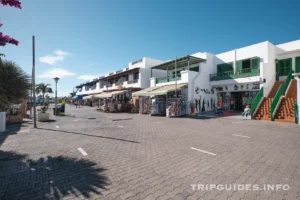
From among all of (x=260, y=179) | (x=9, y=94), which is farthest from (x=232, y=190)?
(x=9, y=94)

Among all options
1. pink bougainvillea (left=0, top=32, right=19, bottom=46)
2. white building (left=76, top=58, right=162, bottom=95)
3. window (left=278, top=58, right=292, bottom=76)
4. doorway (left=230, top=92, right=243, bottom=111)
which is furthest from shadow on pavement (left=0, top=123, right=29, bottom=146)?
window (left=278, top=58, right=292, bottom=76)

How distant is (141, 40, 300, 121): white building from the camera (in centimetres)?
1529

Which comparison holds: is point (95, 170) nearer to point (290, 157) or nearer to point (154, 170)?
point (154, 170)

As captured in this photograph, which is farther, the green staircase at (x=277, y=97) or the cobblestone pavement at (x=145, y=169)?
the green staircase at (x=277, y=97)

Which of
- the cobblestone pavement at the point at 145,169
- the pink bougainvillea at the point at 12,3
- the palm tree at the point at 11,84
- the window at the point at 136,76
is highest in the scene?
the window at the point at 136,76

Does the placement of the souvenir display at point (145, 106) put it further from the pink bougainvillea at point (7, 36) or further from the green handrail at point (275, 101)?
the pink bougainvillea at point (7, 36)

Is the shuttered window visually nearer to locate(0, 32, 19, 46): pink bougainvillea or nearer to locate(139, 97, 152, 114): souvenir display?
locate(139, 97, 152, 114): souvenir display

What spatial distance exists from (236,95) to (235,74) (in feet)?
12.2

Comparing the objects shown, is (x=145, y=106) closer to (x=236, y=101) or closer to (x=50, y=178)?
(x=236, y=101)

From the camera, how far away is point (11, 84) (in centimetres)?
654

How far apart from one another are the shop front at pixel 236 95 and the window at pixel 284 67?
3.46 metres

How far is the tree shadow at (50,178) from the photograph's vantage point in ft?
10.2

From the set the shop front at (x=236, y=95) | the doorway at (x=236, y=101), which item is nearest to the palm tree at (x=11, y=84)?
the shop front at (x=236, y=95)

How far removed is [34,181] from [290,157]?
727 centimetres
